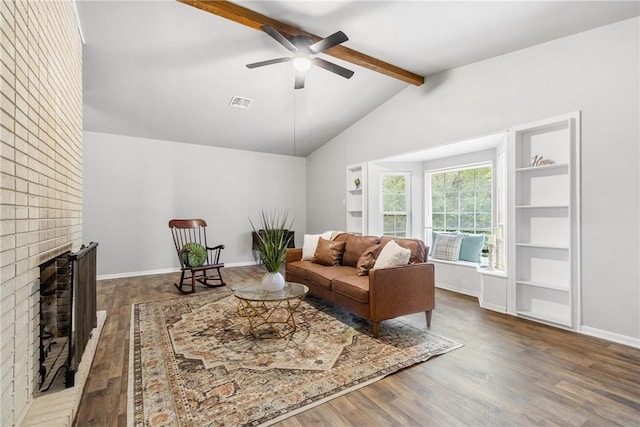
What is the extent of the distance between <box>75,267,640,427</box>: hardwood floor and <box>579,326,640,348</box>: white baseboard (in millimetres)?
85

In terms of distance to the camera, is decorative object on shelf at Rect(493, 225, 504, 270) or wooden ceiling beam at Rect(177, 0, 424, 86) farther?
decorative object on shelf at Rect(493, 225, 504, 270)

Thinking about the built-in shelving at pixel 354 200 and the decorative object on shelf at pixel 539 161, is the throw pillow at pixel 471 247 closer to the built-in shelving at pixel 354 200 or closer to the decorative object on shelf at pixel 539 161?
the decorative object on shelf at pixel 539 161

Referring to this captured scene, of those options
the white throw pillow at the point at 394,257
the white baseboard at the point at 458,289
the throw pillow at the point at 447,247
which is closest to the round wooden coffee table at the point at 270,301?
the white throw pillow at the point at 394,257

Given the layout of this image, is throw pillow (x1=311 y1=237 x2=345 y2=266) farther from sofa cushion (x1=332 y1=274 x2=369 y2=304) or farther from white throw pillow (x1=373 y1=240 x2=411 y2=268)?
white throw pillow (x1=373 y1=240 x2=411 y2=268)

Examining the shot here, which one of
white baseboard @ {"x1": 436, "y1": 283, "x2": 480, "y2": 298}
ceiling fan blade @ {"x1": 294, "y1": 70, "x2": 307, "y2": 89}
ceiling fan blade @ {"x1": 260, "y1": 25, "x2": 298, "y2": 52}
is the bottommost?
white baseboard @ {"x1": 436, "y1": 283, "x2": 480, "y2": 298}

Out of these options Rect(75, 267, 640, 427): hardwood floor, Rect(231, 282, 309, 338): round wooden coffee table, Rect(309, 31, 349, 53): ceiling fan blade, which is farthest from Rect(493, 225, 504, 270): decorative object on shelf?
Rect(309, 31, 349, 53): ceiling fan blade

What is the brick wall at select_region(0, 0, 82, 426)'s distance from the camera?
4.50 ft

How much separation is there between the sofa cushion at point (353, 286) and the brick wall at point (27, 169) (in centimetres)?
230

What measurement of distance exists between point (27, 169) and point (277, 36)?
2.05 m

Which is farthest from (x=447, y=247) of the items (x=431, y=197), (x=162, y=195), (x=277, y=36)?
(x=162, y=195)

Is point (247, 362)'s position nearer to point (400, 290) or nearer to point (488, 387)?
point (400, 290)

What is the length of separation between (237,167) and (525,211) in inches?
203

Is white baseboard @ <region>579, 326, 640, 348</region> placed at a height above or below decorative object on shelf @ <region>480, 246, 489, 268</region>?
below

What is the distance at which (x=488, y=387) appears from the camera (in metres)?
2.00
